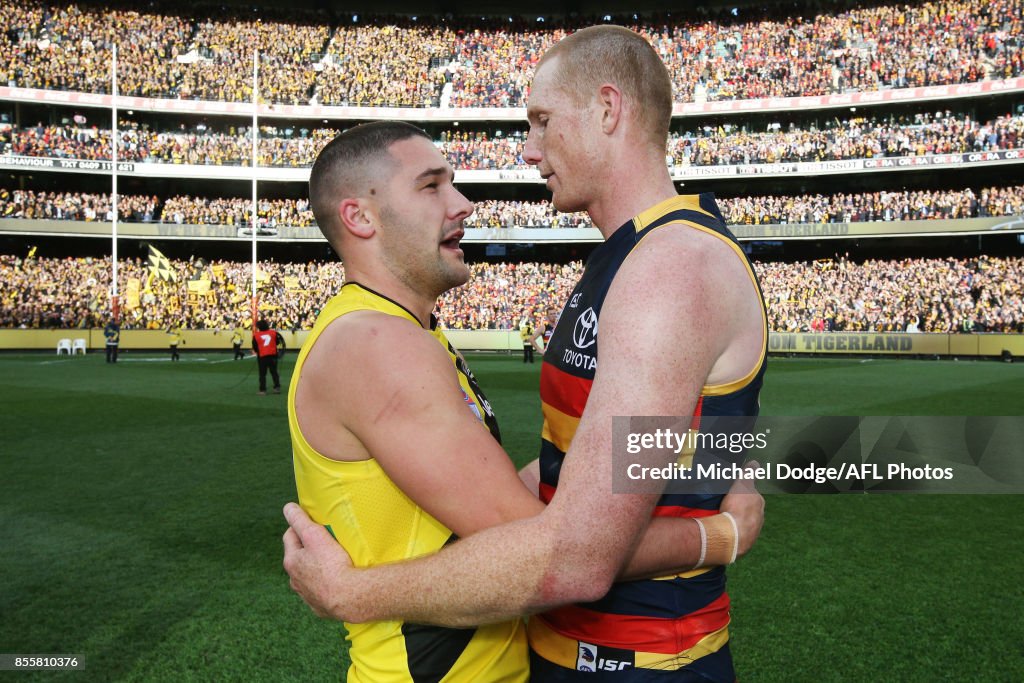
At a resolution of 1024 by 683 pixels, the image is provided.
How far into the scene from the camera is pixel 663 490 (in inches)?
67.8

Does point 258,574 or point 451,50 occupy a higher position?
point 451,50

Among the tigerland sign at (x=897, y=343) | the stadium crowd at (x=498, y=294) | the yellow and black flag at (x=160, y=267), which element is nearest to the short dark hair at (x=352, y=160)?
the tigerland sign at (x=897, y=343)

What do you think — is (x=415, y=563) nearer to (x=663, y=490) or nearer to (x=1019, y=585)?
(x=663, y=490)

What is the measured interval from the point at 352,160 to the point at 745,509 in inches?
59.6

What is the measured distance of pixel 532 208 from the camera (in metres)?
45.7

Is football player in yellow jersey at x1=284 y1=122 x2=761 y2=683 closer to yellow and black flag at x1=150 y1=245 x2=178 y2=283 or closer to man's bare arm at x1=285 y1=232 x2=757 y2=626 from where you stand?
man's bare arm at x1=285 y1=232 x2=757 y2=626

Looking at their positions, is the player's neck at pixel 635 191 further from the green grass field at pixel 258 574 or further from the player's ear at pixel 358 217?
the green grass field at pixel 258 574

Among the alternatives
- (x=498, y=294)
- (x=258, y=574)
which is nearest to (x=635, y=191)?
(x=258, y=574)

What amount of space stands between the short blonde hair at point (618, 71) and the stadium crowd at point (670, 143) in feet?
132

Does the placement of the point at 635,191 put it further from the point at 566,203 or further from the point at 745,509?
the point at 745,509

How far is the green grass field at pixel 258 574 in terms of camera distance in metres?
4.64

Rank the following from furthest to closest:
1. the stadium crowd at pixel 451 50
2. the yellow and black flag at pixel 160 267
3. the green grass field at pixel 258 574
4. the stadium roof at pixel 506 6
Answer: the stadium roof at pixel 506 6, the stadium crowd at pixel 451 50, the yellow and black flag at pixel 160 267, the green grass field at pixel 258 574

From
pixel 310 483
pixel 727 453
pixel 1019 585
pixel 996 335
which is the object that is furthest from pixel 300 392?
pixel 996 335

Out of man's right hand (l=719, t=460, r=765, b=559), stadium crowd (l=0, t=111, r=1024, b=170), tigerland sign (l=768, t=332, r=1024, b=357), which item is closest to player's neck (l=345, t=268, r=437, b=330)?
man's right hand (l=719, t=460, r=765, b=559)
